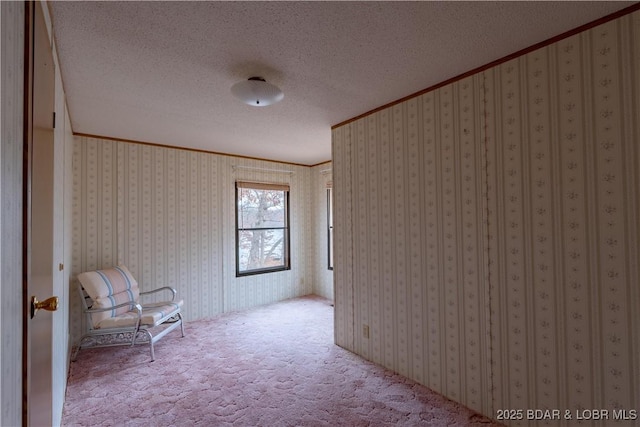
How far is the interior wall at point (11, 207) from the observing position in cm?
83

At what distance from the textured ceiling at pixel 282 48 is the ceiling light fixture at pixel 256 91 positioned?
75 mm

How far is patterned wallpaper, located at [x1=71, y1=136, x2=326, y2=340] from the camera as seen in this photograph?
358 centimetres

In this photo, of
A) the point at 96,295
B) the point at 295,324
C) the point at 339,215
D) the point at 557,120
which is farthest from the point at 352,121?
the point at 96,295

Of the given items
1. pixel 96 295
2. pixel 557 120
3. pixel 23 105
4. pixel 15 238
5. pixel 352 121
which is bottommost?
pixel 96 295

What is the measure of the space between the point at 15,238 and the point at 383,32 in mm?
1760

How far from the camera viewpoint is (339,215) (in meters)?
3.27

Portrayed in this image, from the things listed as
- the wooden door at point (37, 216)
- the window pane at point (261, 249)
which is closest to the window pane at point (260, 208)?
the window pane at point (261, 249)

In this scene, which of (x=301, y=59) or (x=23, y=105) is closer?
(x=23, y=105)

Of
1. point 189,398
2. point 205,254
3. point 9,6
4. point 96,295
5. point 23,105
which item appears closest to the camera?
point 9,6

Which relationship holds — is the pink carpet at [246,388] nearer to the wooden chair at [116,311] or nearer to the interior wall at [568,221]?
the wooden chair at [116,311]

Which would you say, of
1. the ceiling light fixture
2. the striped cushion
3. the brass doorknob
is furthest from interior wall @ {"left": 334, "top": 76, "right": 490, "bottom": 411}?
the striped cushion

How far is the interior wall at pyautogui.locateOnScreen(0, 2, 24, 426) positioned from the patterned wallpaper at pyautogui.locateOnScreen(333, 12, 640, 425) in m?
2.24

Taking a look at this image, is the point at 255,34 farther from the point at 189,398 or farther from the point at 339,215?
the point at 189,398

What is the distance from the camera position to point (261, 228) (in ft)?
16.5
